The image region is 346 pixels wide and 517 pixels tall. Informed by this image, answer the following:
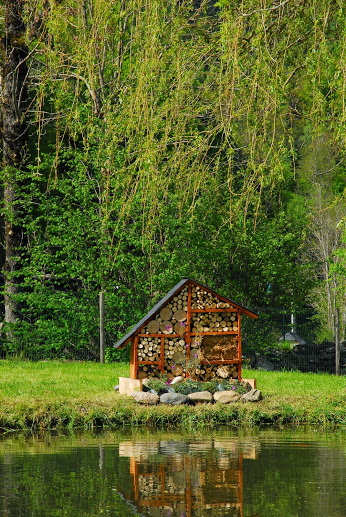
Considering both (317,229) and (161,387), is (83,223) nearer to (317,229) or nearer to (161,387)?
(161,387)

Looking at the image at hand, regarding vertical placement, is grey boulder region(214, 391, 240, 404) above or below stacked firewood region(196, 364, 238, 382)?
below

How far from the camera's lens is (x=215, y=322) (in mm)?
12234

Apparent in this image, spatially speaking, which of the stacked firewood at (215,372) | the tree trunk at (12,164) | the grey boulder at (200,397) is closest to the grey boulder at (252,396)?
the grey boulder at (200,397)

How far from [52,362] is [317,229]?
1651 cm

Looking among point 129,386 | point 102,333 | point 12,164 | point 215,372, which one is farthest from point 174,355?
point 12,164

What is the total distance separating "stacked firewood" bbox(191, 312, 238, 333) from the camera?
12.2m

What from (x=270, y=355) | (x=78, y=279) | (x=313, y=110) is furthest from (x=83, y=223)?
(x=313, y=110)

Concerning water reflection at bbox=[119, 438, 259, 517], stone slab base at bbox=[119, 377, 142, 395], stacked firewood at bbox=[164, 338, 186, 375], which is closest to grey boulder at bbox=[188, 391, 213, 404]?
stone slab base at bbox=[119, 377, 142, 395]

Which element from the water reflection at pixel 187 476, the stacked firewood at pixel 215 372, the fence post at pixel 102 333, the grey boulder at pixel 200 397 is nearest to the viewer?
the water reflection at pixel 187 476

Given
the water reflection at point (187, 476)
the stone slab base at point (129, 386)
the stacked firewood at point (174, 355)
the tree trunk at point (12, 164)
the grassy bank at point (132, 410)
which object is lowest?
the water reflection at point (187, 476)

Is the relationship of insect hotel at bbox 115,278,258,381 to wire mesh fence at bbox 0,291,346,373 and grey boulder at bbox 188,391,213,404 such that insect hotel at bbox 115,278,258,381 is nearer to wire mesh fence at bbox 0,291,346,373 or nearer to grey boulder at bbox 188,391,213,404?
grey boulder at bbox 188,391,213,404

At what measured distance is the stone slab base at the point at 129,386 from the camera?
11.2 m

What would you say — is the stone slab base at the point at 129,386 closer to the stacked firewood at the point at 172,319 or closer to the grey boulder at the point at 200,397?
the grey boulder at the point at 200,397

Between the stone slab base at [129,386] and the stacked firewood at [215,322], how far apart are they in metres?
1.37
